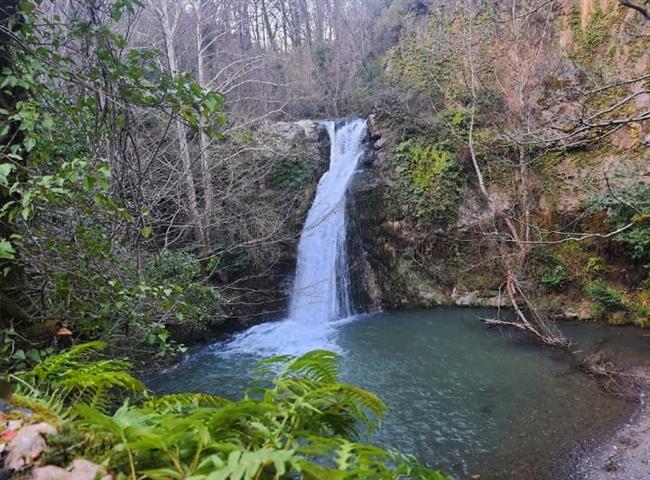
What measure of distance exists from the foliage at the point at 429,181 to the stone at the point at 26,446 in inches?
467

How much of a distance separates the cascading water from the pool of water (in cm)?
64

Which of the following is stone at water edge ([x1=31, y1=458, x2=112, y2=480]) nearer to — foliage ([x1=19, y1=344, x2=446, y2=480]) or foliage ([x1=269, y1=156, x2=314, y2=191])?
foliage ([x1=19, y1=344, x2=446, y2=480])

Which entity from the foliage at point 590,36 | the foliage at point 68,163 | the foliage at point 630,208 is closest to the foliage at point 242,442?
the foliage at point 68,163

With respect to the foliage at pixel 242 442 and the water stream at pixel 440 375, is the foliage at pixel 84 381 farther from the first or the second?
the water stream at pixel 440 375

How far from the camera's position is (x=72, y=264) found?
2738mm

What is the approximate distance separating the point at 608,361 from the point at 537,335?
4.31ft

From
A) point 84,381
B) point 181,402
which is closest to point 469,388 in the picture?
point 181,402

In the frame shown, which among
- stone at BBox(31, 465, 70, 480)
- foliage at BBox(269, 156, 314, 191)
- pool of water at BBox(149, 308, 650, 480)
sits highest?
foliage at BBox(269, 156, 314, 191)

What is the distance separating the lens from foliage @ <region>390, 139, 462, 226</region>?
39.8 feet

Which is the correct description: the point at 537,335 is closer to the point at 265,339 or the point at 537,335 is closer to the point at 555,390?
the point at 555,390

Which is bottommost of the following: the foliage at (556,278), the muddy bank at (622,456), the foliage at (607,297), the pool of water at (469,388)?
the muddy bank at (622,456)

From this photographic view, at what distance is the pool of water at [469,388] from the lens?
197 inches

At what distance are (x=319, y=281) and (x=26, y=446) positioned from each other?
9.54 m

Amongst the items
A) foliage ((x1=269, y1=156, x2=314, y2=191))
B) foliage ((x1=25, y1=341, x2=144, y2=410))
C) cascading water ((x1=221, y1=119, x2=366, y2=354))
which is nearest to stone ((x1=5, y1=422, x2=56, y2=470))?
foliage ((x1=25, y1=341, x2=144, y2=410))
